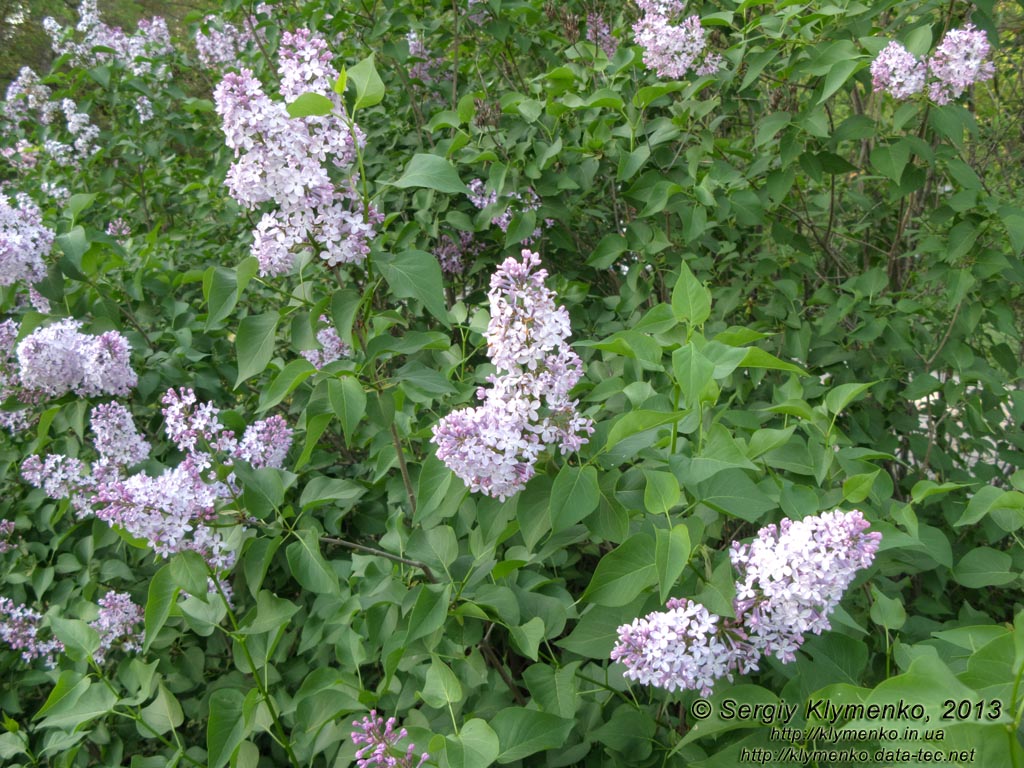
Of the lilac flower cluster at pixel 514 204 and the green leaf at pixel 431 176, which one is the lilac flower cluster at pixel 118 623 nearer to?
the green leaf at pixel 431 176

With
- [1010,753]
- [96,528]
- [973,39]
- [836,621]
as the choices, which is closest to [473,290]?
[96,528]

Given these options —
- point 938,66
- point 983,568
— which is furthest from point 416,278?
point 938,66

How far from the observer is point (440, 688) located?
1502 millimetres

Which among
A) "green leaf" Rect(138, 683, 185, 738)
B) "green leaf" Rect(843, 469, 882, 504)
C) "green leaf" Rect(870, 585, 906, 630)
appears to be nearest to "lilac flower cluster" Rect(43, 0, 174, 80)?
"green leaf" Rect(138, 683, 185, 738)

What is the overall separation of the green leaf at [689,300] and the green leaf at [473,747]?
82 cm

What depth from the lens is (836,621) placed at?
1568mm

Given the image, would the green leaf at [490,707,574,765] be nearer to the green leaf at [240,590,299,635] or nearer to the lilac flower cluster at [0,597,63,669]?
the green leaf at [240,590,299,635]

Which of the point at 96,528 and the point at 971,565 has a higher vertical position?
the point at 96,528

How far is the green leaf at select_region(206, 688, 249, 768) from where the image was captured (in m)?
1.74

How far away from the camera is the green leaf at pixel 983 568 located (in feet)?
5.79

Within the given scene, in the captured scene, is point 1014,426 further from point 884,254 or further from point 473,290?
point 473,290

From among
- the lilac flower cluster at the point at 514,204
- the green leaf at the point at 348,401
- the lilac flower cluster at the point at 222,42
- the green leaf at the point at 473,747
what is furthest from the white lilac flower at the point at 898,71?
the lilac flower cluster at the point at 222,42

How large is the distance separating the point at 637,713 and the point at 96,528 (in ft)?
5.41

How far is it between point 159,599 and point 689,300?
1261mm
